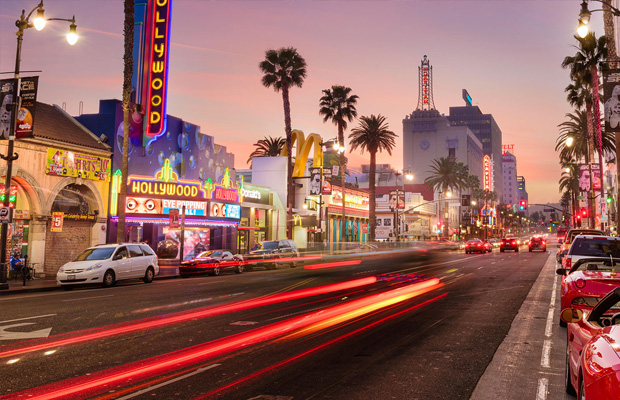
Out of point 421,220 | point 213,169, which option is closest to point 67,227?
point 213,169

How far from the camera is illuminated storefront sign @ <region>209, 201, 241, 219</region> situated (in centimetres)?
3809

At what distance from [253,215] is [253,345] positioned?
37.6 metres

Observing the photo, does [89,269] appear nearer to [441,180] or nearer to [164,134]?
[164,134]

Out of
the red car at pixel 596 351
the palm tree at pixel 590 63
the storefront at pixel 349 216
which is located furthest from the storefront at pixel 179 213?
the palm tree at pixel 590 63

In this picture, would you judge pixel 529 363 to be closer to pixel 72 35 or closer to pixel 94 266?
pixel 94 266

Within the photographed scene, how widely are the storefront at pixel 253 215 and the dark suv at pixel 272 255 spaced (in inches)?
371

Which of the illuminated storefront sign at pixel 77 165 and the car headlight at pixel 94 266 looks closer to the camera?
the car headlight at pixel 94 266

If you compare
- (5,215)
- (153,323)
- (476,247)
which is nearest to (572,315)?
(153,323)

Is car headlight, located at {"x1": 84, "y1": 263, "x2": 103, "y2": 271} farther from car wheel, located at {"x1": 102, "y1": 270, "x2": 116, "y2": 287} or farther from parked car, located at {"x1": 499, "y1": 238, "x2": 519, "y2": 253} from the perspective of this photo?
parked car, located at {"x1": 499, "y1": 238, "x2": 519, "y2": 253}

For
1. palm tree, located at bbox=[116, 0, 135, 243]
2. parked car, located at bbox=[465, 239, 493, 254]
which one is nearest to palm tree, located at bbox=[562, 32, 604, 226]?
parked car, located at bbox=[465, 239, 493, 254]

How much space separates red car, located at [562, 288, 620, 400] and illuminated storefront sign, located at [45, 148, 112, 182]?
1006 inches

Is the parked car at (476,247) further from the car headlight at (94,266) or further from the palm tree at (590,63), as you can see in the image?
the car headlight at (94,266)

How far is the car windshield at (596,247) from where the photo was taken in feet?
52.4

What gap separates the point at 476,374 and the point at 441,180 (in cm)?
9727
